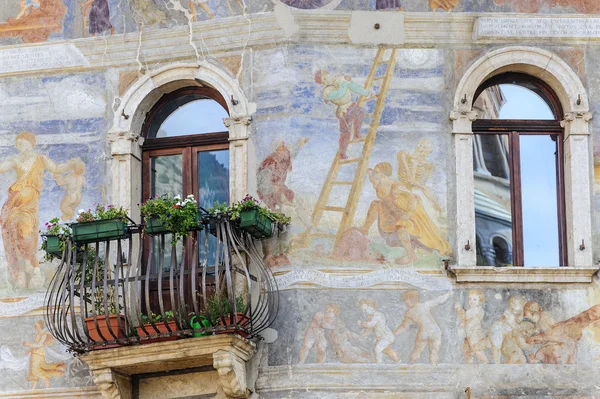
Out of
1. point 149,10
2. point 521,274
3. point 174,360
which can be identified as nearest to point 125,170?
point 149,10

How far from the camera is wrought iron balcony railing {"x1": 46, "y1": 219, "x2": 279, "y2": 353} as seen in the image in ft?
53.8

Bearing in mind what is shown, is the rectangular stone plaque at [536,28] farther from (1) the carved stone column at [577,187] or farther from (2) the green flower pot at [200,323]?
(2) the green flower pot at [200,323]

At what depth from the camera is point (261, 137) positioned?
17406mm

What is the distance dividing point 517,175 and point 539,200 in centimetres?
35

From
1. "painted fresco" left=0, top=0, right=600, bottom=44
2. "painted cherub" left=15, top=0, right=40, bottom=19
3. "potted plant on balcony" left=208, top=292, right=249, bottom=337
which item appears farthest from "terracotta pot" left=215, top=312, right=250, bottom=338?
"painted cherub" left=15, top=0, right=40, bottom=19

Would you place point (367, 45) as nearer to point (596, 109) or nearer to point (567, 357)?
point (596, 109)

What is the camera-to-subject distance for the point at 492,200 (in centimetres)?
1756

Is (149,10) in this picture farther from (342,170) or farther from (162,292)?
(162,292)

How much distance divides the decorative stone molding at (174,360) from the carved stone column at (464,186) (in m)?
2.37

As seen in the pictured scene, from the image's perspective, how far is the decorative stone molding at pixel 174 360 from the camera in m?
16.3

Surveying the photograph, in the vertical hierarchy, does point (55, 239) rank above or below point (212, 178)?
below

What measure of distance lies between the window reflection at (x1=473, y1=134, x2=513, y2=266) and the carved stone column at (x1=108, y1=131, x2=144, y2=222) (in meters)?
3.58

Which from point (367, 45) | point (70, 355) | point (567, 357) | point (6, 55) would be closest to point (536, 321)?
point (567, 357)

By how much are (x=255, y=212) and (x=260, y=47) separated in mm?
2060
